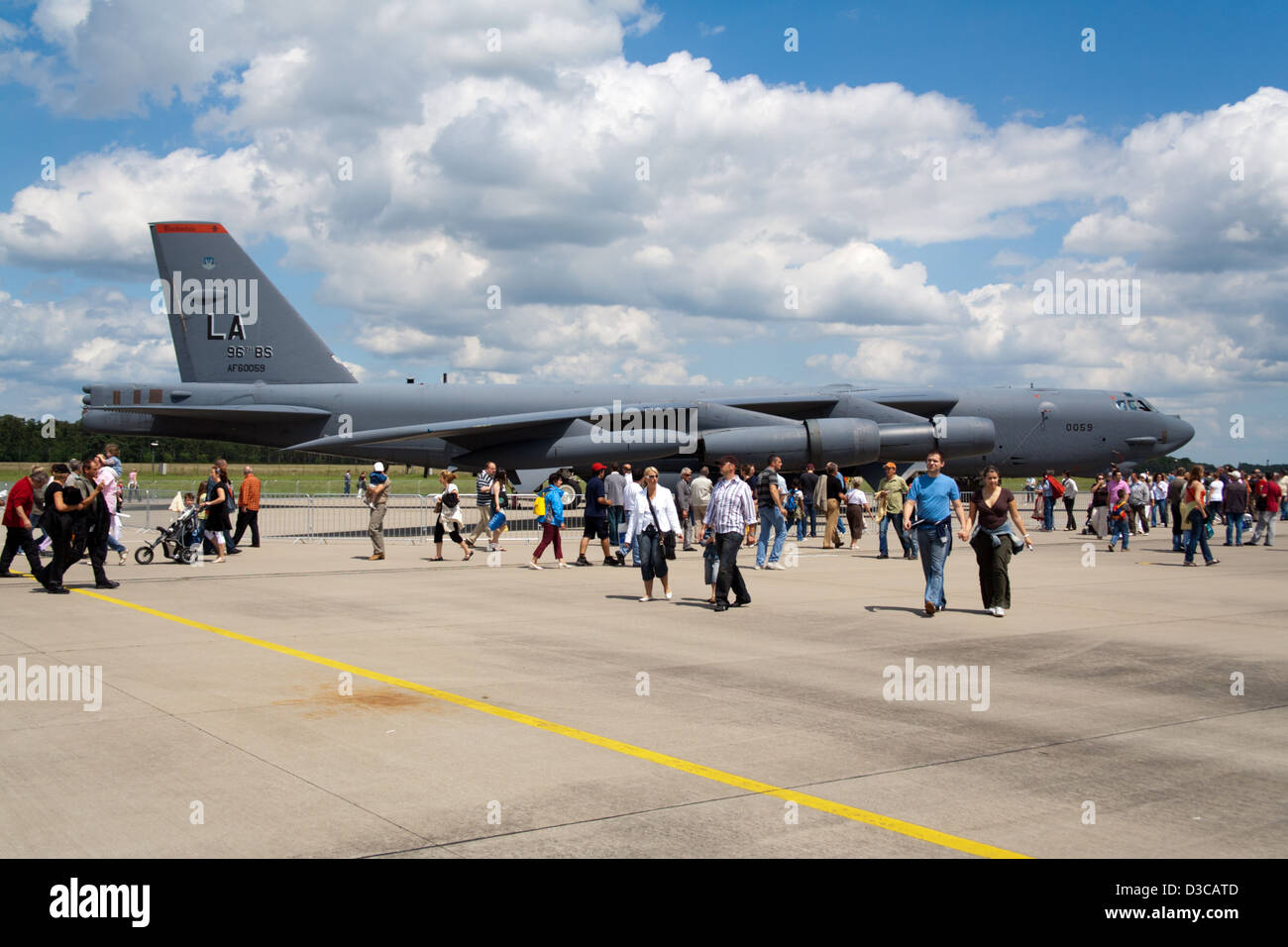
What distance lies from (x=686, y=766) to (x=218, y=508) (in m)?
14.0

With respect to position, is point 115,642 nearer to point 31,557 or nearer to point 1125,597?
point 31,557

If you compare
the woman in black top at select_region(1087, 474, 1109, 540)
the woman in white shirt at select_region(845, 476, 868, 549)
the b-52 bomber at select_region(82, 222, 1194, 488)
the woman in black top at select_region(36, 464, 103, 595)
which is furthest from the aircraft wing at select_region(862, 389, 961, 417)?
the woman in black top at select_region(36, 464, 103, 595)

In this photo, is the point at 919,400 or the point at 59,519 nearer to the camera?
the point at 59,519

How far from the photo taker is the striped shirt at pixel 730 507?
1207 centimetres

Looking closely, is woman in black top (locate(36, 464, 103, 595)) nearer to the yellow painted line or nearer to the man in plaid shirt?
the yellow painted line

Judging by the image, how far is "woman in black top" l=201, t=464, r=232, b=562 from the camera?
1747 cm

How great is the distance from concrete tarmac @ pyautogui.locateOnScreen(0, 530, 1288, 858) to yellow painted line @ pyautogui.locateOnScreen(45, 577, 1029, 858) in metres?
0.03

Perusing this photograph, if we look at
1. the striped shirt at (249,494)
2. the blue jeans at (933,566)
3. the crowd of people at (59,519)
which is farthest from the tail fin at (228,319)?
the blue jeans at (933,566)

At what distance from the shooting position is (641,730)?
6445mm

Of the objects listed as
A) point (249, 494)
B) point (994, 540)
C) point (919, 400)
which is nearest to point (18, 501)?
point (249, 494)

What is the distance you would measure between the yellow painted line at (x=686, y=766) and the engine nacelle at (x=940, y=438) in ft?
66.3

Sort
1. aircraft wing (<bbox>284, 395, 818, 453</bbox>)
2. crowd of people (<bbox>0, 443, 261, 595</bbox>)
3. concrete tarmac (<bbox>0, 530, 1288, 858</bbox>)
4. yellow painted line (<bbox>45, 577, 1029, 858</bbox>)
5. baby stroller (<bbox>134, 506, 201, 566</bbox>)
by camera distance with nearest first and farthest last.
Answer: yellow painted line (<bbox>45, 577, 1029, 858</bbox>), concrete tarmac (<bbox>0, 530, 1288, 858</bbox>), crowd of people (<bbox>0, 443, 261, 595</bbox>), baby stroller (<bbox>134, 506, 201, 566</bbox>), aircraft wing (<bbox>284, 395, 818, 453</bbox>)

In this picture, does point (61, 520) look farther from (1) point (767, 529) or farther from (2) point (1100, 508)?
(2) point (1100, 508)
